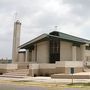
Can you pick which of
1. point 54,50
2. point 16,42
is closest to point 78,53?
point 54,50

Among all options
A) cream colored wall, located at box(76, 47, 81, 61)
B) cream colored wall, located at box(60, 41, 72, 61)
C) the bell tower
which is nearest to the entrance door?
cream colored wall, located at box(60, 41, 72, 61)

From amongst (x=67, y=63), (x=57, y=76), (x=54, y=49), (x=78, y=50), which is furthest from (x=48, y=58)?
(x=57, y=76)

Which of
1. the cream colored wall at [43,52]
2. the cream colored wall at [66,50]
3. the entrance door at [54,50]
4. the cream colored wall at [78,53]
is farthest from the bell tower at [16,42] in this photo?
the cream colored wall at [78,53]

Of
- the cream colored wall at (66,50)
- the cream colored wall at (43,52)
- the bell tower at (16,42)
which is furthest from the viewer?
the bell tower at (16,42)

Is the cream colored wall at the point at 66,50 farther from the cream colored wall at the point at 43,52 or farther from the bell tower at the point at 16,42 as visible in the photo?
the bell tower at the point at 16,42

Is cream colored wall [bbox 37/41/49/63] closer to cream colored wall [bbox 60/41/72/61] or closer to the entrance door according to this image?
the entrance door

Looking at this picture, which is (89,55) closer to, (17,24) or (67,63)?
(67,63)

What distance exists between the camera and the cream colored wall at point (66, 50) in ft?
161

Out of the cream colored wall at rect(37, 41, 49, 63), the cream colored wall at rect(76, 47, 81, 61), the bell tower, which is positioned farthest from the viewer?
the bell tower

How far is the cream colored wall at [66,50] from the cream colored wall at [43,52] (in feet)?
10.9

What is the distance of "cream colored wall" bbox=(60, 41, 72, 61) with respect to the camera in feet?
161

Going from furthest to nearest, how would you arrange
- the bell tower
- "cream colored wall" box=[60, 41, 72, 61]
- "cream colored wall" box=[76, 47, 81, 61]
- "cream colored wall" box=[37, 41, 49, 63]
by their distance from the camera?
the bell tower < "cream colored wall" box=[37, 41, 49, 63] < "cream colored wall" box=[76, 47, 81, 61] < "cream colored wall" box=[60, 41, 72, 61]

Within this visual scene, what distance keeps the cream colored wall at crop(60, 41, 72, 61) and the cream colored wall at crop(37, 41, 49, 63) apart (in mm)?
3308

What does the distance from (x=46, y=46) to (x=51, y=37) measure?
2853 mm
